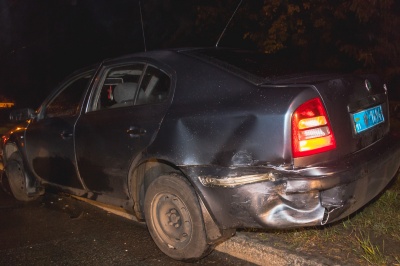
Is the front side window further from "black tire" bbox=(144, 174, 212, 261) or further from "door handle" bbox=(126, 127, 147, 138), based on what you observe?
"black tire" bbox=(144, 174, 212, 261)

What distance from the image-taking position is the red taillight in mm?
2656

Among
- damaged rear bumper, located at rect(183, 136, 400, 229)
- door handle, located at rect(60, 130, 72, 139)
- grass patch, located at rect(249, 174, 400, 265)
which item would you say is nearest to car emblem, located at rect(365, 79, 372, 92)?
damaged rear bumper, located at rect(183, 136, 400, 229)

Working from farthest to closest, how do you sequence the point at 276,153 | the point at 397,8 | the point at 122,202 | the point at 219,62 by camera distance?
the point at 397,8 → the point at 122,202 → the point at 219,62 → the point at 276,153

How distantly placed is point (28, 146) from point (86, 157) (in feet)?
4.01

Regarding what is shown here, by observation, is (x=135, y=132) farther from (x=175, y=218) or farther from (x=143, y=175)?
(x=175, y=218)

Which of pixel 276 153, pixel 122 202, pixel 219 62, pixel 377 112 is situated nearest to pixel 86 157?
pixel 122 202

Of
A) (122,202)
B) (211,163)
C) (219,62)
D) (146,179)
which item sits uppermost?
(219,62)

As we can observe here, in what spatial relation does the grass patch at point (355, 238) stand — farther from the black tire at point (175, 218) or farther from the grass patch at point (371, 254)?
the black tire at point (175, 218)

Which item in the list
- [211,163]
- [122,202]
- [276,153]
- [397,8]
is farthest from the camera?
[397,8]

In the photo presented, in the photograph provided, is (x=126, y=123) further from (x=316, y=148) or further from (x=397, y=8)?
(x=397, y=8)

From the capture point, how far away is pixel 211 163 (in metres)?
2.90

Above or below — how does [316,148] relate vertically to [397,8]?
below

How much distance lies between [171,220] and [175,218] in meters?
0.05

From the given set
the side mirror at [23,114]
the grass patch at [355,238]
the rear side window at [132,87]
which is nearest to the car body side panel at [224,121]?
the rear side window at [132,87]
